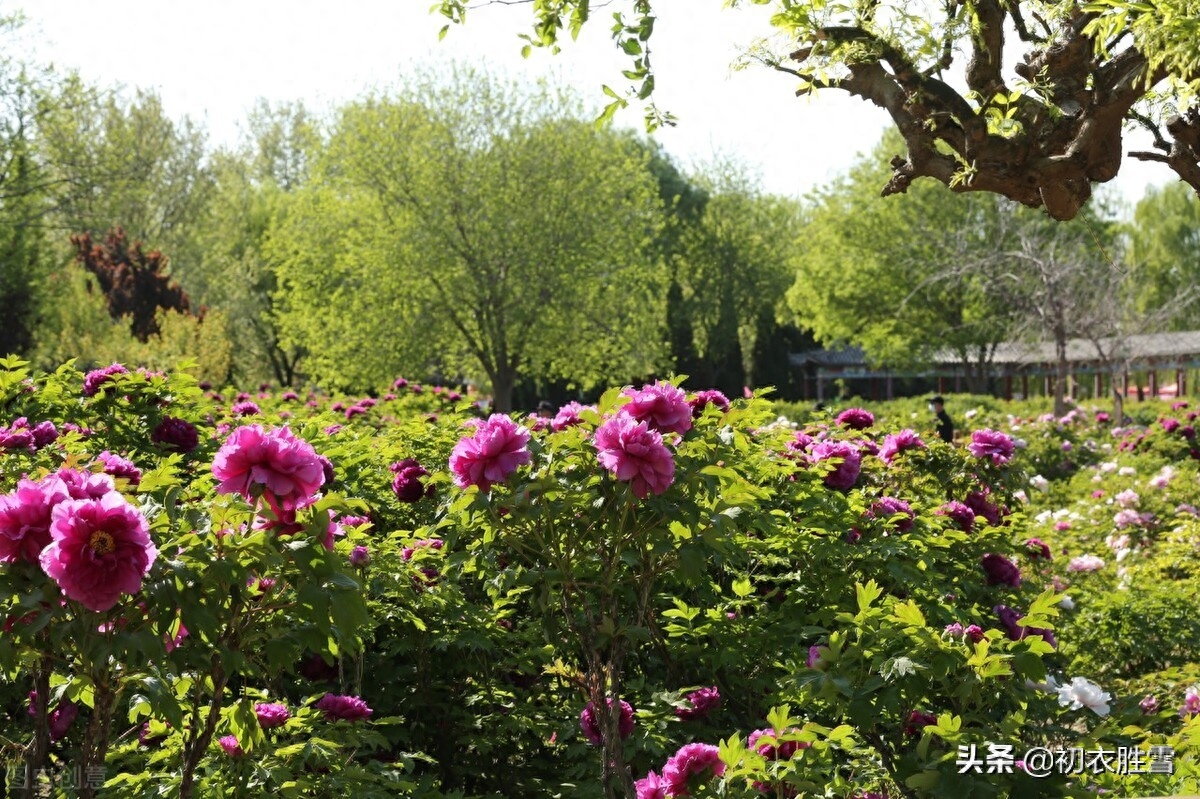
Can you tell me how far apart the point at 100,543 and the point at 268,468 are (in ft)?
1.33

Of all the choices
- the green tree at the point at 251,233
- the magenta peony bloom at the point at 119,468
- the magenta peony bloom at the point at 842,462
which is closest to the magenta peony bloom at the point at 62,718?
the magenta peony bloom at the point at 119,468

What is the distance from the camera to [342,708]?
12.5ft

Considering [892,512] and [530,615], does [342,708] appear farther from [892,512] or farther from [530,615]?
[892,512]

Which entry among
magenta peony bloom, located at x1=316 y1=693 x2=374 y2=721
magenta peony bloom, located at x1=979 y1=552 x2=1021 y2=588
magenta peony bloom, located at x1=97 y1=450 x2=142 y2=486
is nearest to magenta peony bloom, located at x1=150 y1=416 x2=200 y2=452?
magenta peony bloom, located at x1=97 y1=450 x2=142 y2=486

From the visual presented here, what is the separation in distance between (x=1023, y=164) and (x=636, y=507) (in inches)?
109

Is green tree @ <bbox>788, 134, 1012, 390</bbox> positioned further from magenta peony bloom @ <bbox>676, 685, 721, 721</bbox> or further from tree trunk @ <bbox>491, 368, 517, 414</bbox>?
magenta peony bloom @ <bbox>676, 685, 721, 721</bbox>

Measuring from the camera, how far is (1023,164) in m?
5.39

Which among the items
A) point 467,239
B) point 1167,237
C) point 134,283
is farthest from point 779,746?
point 1167,237

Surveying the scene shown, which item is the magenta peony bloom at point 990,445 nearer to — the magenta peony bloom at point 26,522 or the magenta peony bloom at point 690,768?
the magenta peony bloom at point 690,768

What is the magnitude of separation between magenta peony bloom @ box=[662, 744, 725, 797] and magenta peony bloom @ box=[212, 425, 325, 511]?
1217mm

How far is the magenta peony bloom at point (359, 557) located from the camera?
3912mm

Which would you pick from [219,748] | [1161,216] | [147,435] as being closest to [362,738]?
[219,748]

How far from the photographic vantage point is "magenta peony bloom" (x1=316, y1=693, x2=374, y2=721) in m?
3.80

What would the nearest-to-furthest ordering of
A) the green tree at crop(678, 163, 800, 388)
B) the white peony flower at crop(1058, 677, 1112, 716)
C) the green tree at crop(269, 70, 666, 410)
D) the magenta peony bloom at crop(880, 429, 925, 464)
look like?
1. the white peony flower at crop(1058, 677, 1112, 716)
2. the magenta peony bloom at crop(880, 429, 925, 464)
3. the green tree at crop(269, 70, 666, 410)
4. the green tree at crop(678, 163, 800, 388)
